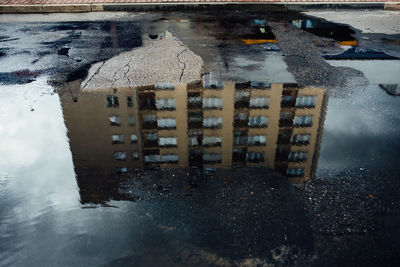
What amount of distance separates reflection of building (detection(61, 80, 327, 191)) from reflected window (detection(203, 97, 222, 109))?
0.02m

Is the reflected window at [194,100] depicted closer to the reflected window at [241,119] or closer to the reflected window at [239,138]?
the reflected window at [241,119]

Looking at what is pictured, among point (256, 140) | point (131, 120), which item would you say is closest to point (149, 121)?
point (131, 120)

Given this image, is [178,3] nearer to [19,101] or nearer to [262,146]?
[19,101]

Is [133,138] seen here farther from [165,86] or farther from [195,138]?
[165,86]

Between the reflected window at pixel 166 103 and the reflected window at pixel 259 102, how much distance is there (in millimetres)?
1531

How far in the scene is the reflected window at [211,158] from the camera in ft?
16.1

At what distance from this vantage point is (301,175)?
14.9 ft

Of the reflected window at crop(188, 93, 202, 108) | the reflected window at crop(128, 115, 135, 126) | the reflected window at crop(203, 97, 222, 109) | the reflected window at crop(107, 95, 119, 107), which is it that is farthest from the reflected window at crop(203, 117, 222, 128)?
the reflected window at crop(107, 95, 119, 107)

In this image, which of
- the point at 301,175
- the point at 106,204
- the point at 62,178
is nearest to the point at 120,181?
the point at 106,204

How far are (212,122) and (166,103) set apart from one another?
3.70 ft

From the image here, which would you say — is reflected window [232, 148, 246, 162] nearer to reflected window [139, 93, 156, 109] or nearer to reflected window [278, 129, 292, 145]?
reflected window [278, 129, 292, 145]

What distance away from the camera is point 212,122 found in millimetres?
5852

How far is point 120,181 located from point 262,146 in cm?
221

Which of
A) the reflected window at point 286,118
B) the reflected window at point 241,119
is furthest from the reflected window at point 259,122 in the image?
the reflected window at point 286,118
